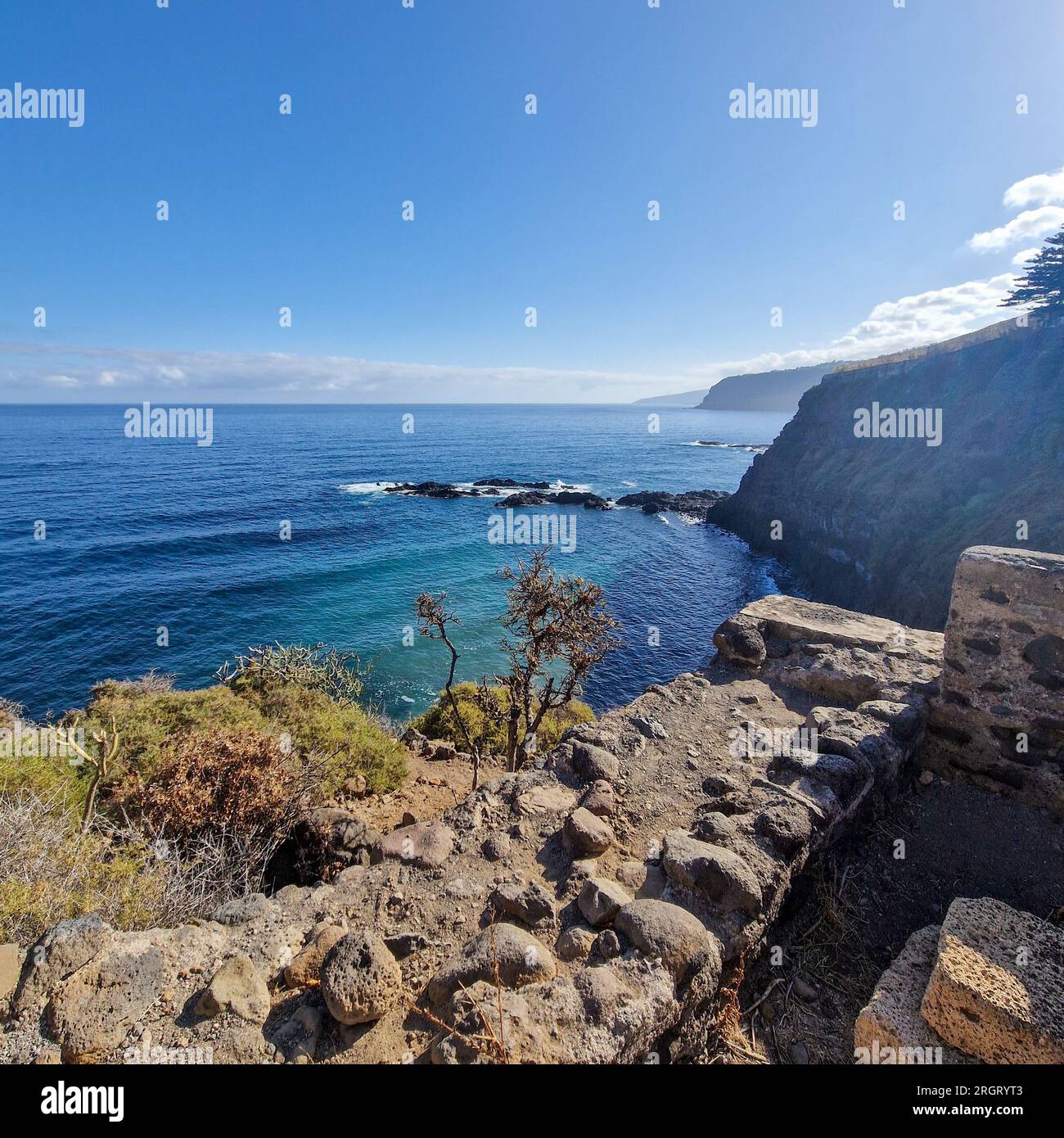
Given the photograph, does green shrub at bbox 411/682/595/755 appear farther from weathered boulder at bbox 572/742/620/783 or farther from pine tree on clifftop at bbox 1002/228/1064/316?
pine tree on clifftop at bbox 1002/228/1064/316

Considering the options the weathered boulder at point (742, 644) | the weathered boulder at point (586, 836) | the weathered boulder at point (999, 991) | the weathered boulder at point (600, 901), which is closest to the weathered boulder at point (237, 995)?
the weathered boulder at point (600, 901)

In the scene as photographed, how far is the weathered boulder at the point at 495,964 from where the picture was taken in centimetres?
338

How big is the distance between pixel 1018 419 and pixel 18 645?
4597 centimetres

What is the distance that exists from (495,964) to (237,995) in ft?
5.31

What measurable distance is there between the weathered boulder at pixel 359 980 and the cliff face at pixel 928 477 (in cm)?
2510

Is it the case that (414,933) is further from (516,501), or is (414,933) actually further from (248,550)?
(516,501)

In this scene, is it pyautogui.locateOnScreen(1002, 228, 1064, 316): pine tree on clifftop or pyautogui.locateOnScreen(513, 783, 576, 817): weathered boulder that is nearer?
pyautogui.locateOnScreen(513, 783, 576, 817): weathered boulder

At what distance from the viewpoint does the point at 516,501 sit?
5256 cm

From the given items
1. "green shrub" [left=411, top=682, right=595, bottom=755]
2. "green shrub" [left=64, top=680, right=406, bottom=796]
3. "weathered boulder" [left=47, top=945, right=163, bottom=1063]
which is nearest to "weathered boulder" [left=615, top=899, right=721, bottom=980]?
"weathered boulder" [left=47, top=945, right=163, bottom=1063]

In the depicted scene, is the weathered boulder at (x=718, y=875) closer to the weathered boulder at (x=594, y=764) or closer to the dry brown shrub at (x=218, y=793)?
the weathered boulder at (x=594, y=764)

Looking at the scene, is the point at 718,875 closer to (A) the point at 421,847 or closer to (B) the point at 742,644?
(A) the point at 421,847

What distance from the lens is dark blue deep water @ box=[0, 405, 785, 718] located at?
72.2 feet

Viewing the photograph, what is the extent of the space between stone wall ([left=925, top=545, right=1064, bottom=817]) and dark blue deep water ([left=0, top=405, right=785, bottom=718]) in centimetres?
1372
